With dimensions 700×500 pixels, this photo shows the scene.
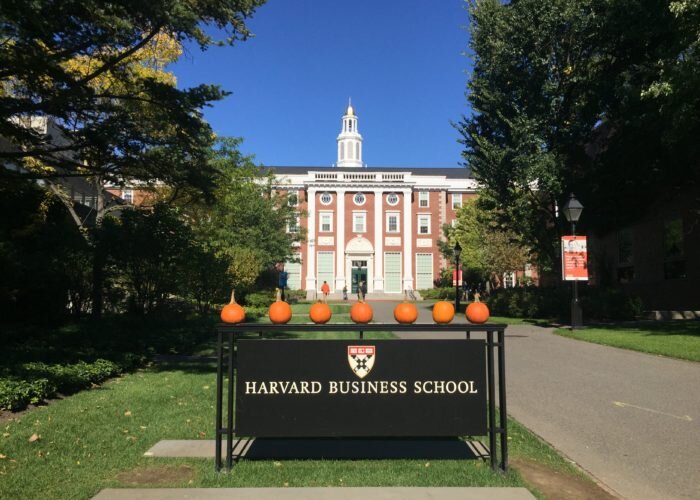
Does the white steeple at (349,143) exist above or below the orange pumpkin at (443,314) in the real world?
above

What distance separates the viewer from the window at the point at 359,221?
60.3 metres

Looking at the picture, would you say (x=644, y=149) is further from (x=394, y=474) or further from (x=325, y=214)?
(x=325, y=214)

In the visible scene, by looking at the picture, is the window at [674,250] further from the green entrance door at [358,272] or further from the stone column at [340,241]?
the stone column at [340,241]

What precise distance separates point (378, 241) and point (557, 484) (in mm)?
55519

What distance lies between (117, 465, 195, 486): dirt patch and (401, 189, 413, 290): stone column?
179 ft

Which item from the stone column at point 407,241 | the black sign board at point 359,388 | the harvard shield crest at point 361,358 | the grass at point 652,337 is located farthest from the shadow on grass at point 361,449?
the stone column at point 407,241

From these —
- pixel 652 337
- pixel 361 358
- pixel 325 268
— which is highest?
pixel 325 268

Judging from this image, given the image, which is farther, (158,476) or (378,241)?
(378,241)

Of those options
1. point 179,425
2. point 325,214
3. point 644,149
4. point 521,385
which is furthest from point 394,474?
point 325,214

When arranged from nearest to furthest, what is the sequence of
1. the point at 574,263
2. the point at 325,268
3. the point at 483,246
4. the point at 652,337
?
the point at 652,337 → the point at 574,263 → the point at 483,246 → the point at 325,268

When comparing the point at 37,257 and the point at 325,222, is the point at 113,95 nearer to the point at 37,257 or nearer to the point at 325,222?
the point at 37,257

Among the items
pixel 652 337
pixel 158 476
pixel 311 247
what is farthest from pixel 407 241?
pixel 158 476

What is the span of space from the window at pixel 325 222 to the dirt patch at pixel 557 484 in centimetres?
5522

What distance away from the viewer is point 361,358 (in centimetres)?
473
